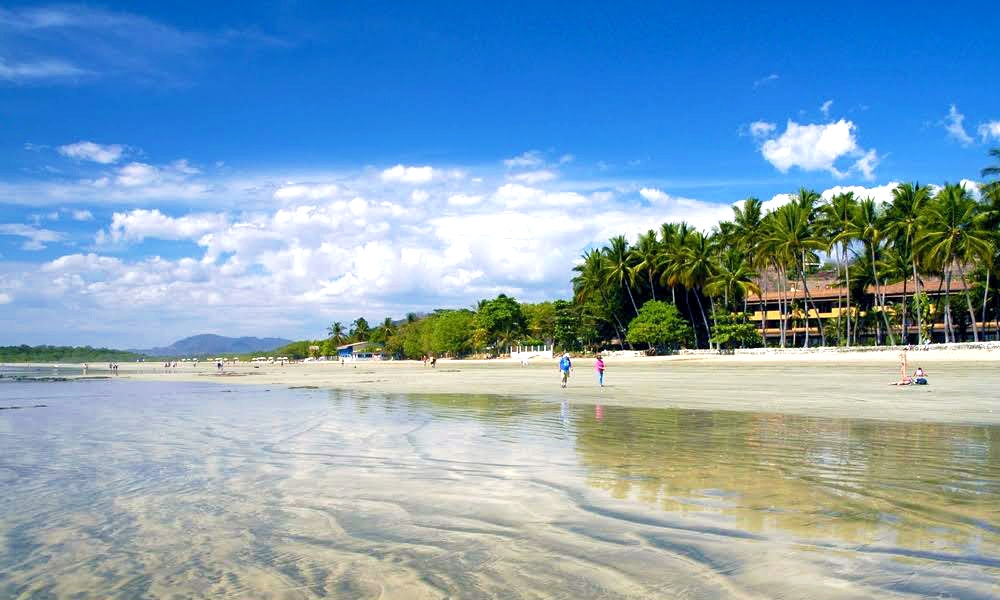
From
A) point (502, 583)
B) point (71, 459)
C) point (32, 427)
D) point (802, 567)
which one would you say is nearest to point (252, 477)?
point (71, 459)

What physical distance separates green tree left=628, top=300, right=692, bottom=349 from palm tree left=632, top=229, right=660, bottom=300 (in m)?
5.07

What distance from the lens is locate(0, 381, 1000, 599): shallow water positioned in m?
5.67

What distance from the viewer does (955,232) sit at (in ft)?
171

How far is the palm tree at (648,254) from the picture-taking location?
81.9 meters

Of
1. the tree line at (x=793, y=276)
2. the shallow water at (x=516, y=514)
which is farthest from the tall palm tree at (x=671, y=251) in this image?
the shallow water at (x=516, y=514)

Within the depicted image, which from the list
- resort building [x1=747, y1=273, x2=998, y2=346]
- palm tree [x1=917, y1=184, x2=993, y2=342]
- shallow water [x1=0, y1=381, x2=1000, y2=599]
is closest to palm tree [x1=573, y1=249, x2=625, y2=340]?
resort building [x1=747, y1=273, x2=998, y2=346]

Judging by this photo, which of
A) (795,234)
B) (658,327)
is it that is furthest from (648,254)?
(795,234)

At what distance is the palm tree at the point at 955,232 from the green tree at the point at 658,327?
88.5 ft

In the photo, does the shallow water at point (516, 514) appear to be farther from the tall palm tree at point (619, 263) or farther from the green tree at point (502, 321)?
the green tree at point (502, 321)

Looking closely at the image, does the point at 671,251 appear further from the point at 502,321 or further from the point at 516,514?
the point at 516,514

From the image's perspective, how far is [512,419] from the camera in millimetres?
18844

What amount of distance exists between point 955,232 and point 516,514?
56.4 m

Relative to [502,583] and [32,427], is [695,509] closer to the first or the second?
[502,583]

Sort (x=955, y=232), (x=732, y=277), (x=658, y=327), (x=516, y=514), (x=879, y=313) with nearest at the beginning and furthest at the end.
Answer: (x=516, y=514), (x=955, y=232), (x=732, y=277), (x=879, y=313), (x=658, y=327)
